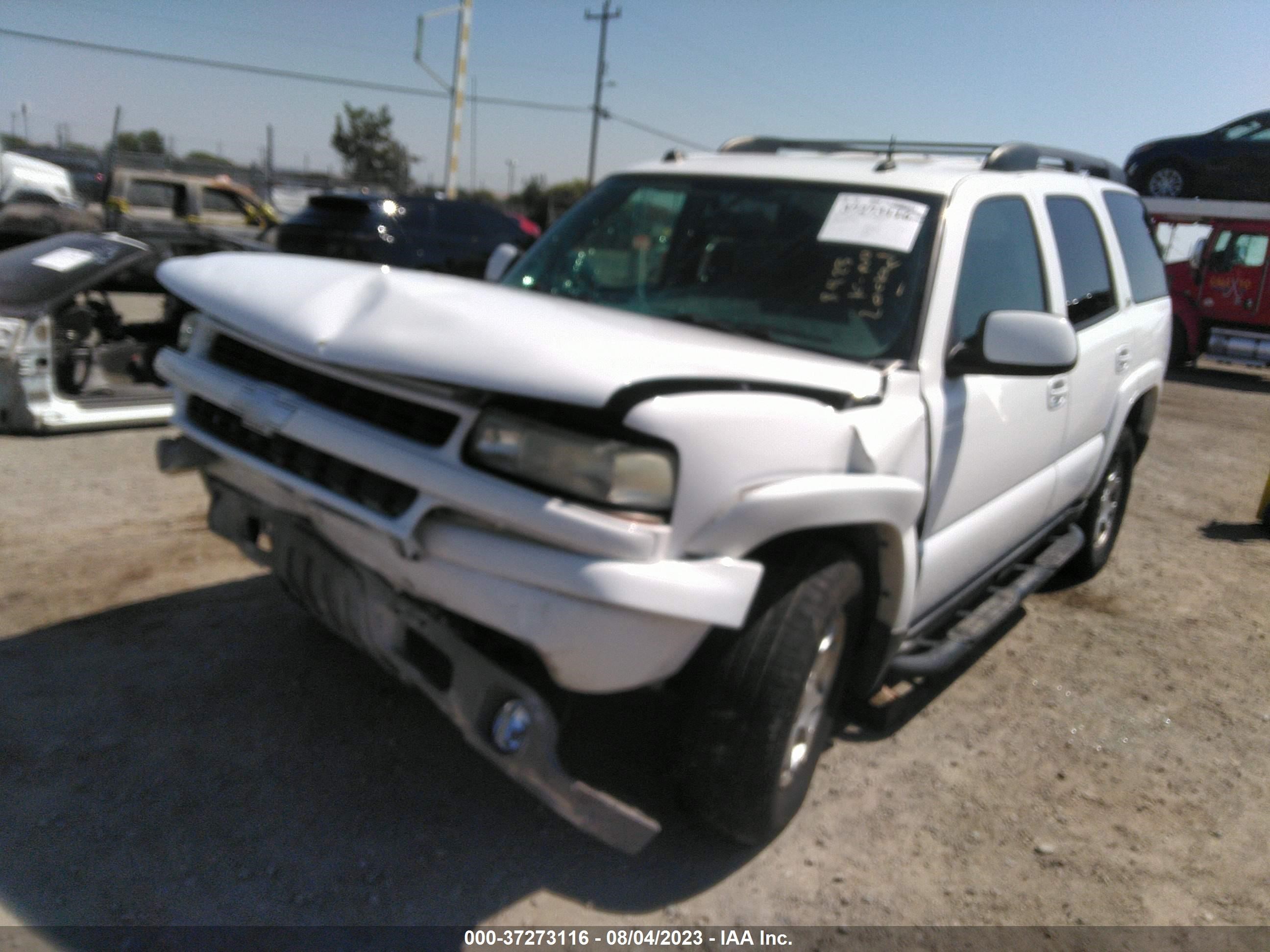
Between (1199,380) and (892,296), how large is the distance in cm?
1562

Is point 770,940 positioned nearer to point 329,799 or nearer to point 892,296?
point 329,799

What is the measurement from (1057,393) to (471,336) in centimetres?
249

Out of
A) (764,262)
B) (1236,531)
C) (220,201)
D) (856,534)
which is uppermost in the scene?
(764,262)

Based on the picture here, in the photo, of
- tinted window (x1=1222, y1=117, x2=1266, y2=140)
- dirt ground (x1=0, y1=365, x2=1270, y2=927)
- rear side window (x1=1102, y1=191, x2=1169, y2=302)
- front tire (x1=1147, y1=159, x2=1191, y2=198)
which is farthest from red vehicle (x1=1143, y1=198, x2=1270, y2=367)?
dirt ground (x1=0, y1=365, x2=1270, y2=927)

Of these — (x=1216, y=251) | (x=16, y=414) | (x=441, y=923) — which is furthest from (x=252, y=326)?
(x=1216, y=251)

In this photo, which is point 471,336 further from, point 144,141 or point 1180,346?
point 144,141

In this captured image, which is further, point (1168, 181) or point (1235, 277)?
point (1168, 181)

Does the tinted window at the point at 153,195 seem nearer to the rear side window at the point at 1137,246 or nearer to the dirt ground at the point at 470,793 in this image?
the dirt ground at the point at 470,793

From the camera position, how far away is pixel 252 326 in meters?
2.35

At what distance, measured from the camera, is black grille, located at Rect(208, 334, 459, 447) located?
2152 mm

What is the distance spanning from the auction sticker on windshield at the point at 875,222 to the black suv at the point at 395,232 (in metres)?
8.94

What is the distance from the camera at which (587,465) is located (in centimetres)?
197

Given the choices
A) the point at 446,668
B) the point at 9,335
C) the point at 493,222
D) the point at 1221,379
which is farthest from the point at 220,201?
the point at 1221,379

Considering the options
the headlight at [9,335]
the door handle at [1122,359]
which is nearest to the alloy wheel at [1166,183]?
the door handle at [1122,359]
